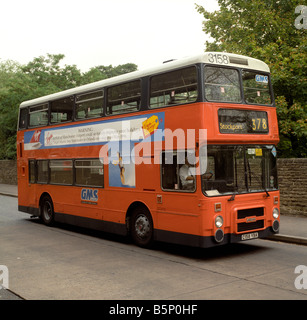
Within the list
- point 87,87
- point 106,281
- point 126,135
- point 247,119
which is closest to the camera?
point 106,281

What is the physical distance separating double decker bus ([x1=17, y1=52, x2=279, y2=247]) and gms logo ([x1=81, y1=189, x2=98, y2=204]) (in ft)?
0.09

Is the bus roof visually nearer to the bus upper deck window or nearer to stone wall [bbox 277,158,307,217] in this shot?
the bus upper deck window

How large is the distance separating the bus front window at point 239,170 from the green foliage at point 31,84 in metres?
24.7

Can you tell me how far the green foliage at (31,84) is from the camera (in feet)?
102

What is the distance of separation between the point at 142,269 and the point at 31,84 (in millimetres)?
27471

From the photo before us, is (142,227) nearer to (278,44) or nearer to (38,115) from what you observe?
(38,115)

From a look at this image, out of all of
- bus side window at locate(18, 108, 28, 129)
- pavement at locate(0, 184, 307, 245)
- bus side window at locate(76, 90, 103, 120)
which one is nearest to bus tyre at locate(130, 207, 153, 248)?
bus side window at locate(76, 90, 103, 120)

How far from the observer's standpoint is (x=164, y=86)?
29.1 ft

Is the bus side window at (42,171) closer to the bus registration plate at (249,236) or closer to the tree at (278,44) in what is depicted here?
the bus registration plate at (249,236)

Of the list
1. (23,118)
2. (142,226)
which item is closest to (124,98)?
(142,226)

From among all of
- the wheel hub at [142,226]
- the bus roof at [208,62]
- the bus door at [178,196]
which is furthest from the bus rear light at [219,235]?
the bus roof at [208,62]
